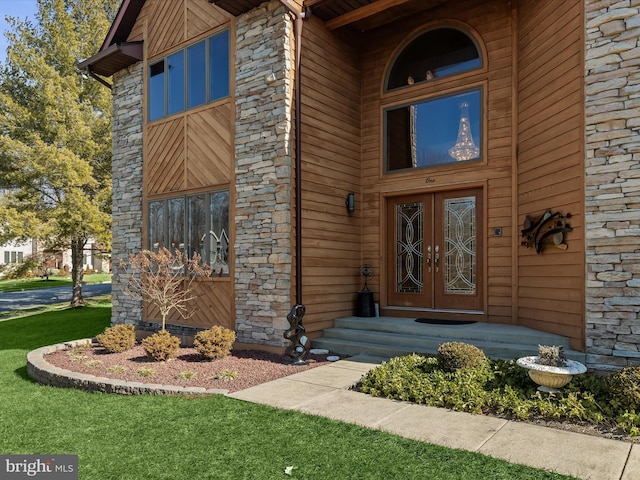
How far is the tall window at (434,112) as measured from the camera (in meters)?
6.75

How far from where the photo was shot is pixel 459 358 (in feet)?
15.0

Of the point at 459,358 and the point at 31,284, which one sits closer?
the point at 459,358

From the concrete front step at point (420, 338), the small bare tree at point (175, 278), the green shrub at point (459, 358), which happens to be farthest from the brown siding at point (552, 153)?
the small bare tree at point (175, 278)

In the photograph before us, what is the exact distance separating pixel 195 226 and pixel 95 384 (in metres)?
3.35

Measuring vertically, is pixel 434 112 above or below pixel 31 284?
above

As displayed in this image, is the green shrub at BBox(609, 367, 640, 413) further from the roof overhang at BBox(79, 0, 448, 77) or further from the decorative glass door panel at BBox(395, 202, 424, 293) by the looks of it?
the roof overhang at BBox(79, 0, 448, 77)

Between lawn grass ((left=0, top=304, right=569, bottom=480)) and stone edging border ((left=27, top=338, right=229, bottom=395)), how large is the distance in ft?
0.35

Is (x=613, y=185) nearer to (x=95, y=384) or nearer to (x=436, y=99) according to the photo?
(x=436, y=99)

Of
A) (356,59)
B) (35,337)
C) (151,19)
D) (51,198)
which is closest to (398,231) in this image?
(356,59)

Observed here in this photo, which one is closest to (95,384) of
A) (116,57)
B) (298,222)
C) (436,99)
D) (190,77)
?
(298,222)

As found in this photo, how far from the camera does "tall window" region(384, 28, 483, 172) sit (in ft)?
22.2

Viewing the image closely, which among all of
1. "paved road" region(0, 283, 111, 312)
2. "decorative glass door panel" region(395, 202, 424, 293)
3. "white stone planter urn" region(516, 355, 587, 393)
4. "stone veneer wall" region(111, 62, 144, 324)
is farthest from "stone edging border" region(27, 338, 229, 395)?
"paved road" region(0, 283, 111, 312)

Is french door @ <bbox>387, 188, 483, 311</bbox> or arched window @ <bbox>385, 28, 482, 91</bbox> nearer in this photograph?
french door @ <bbox>387, 188, 483, 311</bbox>

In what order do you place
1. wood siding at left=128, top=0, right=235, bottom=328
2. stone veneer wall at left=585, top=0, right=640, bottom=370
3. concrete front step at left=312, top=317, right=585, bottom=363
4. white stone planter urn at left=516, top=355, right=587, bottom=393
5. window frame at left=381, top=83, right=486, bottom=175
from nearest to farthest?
white stone planter urn at left=516, top=355, right=587, bottom=393 → stone veneer wall at left=585, top=0, right=640, bottom=370 → concrete front step at left=312, top=317, right=585, bottom=363 → window frame at left=381, top=83, right=486, bottom=175 → wood siding at left=128, top=0, right=235, bottom=328
